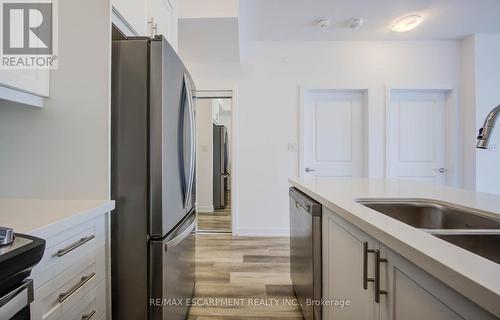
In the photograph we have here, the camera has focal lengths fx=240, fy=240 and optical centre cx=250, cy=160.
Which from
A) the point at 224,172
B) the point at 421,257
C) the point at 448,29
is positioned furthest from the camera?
the point at 224,172

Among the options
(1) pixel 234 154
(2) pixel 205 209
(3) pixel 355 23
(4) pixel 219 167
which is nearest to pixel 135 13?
(1) pixel 234 154

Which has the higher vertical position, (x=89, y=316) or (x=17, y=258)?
(x=17, y=258)

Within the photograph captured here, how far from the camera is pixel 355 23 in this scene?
9.04 feet

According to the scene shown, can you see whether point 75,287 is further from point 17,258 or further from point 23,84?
point 23,84

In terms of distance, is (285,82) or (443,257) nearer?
(443,257)

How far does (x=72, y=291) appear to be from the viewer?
2.61 feet

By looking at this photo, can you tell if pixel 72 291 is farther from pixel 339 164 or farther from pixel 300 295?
pixel 339 164

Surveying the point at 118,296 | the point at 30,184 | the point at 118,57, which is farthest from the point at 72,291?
the point at 118,57

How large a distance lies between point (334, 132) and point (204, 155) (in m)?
2.35

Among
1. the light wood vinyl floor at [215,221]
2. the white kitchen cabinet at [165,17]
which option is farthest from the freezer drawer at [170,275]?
the light wood vinyl floor at [215,221]

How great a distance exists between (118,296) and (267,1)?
8.82ft

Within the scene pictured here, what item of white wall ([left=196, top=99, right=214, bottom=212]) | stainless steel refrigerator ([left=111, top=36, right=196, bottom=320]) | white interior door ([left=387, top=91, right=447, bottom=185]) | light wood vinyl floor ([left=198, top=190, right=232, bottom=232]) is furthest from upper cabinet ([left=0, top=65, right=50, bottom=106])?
→ white interior door ([left=387, top=91, right=447, bottom=185])

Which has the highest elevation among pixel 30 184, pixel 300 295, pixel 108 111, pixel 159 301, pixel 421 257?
pixel 108 111

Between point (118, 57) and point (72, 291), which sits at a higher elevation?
point (118, 57)
